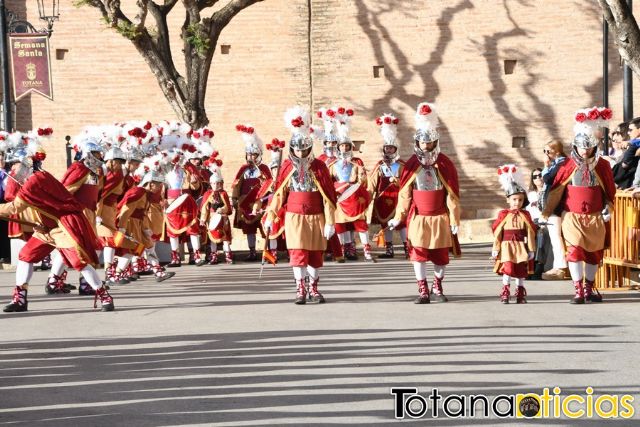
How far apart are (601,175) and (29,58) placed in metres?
11.8

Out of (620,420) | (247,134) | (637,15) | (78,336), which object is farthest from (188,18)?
(620,420)

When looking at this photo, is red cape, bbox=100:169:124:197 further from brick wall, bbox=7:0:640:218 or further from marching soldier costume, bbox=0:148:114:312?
brick wall, bbox=7:0:640:218

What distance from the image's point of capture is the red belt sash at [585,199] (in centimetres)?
1460

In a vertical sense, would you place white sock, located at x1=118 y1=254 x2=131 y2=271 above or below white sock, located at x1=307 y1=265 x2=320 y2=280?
below

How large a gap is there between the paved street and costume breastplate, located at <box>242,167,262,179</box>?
5941 millimetres

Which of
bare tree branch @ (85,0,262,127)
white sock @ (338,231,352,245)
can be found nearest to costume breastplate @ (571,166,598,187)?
white sock @ (338,231,352,245)

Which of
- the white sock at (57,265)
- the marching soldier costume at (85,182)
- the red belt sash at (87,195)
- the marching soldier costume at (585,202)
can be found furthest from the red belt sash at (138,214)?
the marching soldier costume at (585,202)

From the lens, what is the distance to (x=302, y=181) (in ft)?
50.3

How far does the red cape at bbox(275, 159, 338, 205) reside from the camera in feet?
50.2

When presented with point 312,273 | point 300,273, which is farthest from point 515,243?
point 300,273

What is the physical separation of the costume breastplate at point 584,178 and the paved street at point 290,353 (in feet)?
4.17

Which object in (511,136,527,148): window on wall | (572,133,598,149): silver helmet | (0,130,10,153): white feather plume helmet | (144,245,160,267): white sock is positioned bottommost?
(144,245,160,267): white sock

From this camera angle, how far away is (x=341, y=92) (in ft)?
94.0

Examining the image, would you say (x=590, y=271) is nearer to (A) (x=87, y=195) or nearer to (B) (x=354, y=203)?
(A) (x=87, y=195)
